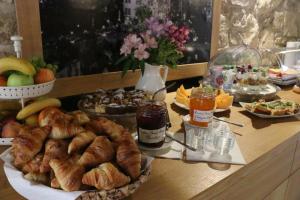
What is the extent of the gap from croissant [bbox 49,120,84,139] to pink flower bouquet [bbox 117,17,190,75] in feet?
1.46

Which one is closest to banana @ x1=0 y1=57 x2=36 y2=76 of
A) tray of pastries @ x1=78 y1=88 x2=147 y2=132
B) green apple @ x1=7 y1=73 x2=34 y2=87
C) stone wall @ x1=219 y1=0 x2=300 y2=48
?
green apple @ x1=7 y1=73 x2=34 y2=87

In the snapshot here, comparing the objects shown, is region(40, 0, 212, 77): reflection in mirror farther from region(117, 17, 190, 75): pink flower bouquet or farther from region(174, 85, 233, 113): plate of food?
region(174, 85, 233, 113): plate of food

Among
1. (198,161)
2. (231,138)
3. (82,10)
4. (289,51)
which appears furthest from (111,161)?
(289,51)

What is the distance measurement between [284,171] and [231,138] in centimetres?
30

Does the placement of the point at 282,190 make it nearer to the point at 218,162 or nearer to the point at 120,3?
the point at 218,162

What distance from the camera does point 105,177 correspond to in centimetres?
49

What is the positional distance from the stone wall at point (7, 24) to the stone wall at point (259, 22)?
1111 millimetres

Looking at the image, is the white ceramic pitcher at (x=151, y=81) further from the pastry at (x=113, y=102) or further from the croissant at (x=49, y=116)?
the croissant at (x=49, y=116)

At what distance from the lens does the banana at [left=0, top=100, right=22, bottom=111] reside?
853 mm

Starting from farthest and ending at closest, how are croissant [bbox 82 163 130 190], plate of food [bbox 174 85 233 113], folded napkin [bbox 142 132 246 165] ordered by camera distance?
plate of food [bbox 174 85 233 113] < folded napkin [bbox 142 132 246 165] < croissant [bbox 82 163 130 190]

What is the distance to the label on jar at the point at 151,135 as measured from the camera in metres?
0.75

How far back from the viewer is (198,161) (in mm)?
722

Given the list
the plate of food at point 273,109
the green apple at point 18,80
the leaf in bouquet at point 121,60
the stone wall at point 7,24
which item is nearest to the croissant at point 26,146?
the green apple at point 18,80

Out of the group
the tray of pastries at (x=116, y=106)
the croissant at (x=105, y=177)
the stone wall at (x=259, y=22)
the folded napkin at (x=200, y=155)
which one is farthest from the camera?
the stone wall at (x=259, y=22)
